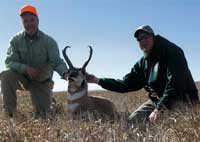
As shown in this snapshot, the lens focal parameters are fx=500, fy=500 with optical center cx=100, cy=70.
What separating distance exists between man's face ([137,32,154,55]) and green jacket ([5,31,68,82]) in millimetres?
2236

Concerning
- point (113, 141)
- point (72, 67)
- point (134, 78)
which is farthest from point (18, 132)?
point (72, 67)

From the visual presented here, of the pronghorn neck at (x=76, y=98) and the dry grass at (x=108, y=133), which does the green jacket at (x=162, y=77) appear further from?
the dry grass at (x=108, y=133)

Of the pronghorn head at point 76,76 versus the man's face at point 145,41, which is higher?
the man's face at point 145,41

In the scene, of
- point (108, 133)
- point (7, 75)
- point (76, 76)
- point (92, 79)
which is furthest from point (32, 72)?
point (108, 133)

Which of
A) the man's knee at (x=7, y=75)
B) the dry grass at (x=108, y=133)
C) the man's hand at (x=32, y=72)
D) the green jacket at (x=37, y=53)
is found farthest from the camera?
the green jacket at (x=37, y=53)

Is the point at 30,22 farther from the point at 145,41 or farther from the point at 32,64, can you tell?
the point at 145,41

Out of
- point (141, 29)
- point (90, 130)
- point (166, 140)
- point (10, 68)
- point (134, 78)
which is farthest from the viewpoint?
point (10, 68)

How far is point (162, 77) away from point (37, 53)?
2.98 meters

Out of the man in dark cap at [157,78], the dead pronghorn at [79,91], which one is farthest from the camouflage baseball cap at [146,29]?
the dead pronghorn at [79,91]

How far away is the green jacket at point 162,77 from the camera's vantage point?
7859 mm

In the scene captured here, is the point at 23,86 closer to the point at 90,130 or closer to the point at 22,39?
the point at 22,39

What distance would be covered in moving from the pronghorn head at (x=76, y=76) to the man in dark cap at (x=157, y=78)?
0.68 metres

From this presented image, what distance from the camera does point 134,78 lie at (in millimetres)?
9219

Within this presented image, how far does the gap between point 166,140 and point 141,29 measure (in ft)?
12.3
